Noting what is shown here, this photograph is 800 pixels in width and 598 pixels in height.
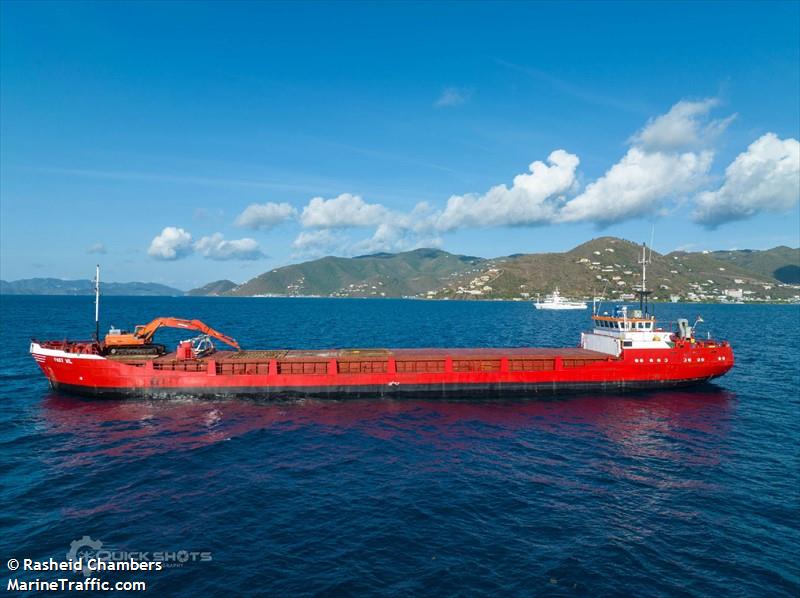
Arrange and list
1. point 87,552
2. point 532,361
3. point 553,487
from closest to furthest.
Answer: point 87,552
point 553,487
point 532,361

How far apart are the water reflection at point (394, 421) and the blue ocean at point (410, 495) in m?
0.24

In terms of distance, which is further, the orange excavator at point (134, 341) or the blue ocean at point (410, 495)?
the orange excavator at point (134, 341)

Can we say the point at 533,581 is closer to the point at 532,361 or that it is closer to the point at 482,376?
the point at 482,376

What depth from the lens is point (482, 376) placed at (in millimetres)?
44812

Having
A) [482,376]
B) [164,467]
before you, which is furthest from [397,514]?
[482,376]

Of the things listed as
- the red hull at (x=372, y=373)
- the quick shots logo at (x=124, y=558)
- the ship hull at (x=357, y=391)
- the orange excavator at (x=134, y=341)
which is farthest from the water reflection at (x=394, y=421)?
the quick shots logo at (x=124, y=558)

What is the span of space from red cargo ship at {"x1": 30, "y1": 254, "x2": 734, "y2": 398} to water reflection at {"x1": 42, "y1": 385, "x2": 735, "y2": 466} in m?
1.40

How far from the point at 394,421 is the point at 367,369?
333 inches

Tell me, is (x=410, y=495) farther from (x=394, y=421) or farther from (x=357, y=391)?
(x=357, y=391)

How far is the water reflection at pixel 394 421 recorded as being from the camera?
3177 cm

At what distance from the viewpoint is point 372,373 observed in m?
43.8

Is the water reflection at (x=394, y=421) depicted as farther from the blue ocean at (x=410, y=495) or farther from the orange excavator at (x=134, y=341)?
the orange excavator at (x=134, y=341)

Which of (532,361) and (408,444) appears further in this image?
(532,361)

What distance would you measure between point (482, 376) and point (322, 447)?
64.8 ft
